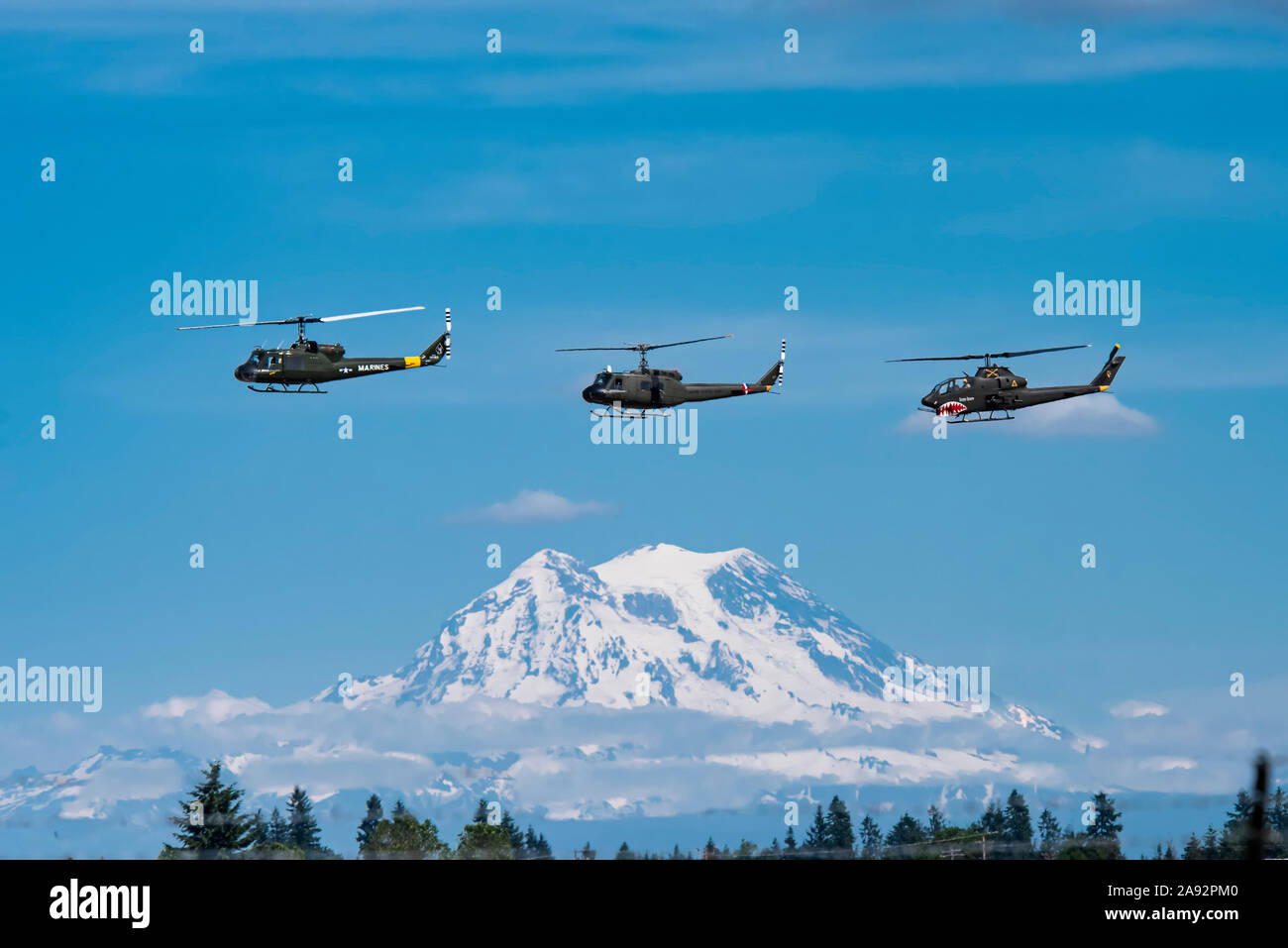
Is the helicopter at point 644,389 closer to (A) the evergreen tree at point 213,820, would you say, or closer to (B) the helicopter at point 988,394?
(B) the helicopter at point 988,394

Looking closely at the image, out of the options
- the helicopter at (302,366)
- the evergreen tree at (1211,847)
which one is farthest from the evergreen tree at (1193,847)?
the helicopter at (302,366)

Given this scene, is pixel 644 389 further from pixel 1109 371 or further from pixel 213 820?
pixel 213 820

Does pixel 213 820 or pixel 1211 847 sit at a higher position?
pixel 213 820

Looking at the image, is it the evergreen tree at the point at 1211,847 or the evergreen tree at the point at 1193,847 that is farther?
the evergreen tree at the point at 1211,847

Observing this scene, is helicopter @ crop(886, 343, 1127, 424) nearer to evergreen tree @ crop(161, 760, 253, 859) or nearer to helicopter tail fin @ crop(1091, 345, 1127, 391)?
helicopter tail fin @ crop(1091, 345, 1127, 391)

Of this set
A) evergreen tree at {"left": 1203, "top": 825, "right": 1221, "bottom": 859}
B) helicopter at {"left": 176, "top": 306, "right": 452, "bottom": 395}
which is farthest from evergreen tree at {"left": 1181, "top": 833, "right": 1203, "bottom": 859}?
helicopter at {"left": 176, "top": 306, "right": 452, "bottom": 395}

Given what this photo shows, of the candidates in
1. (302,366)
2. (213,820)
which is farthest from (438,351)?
(213,820)
